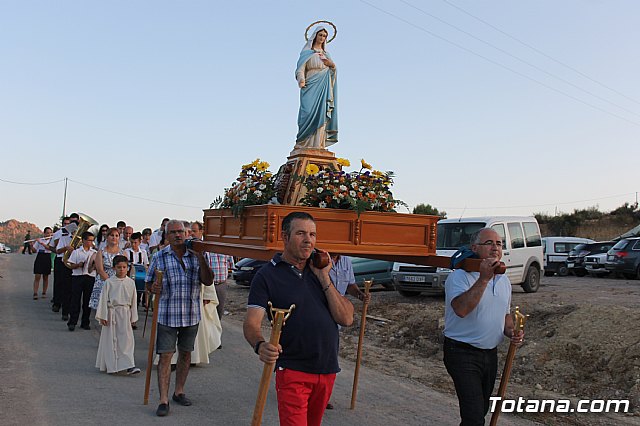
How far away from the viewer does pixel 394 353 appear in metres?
11.2

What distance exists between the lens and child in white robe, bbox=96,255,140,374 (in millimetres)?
8719

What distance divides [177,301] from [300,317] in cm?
313

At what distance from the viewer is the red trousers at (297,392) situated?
3.95m

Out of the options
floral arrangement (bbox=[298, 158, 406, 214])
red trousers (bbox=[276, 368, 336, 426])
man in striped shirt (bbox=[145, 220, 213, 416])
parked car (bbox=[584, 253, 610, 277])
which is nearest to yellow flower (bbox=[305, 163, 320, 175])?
floral arrangement (bbox=[298, 158, 406, 214])

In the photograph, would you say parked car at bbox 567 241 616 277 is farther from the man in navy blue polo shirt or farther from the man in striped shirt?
the man in navy blue polo shirt

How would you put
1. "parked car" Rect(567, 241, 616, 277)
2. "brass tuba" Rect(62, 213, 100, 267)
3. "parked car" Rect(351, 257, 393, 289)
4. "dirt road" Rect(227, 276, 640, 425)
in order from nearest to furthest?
"dirt road" Rect(227, 276, 640, 425) < "brass tuba" Rect(62, 213, 100, 267) < "parked car" Rect(351, 257, 393, 289) < "parked car" Rect(567, 241, 616, 277)

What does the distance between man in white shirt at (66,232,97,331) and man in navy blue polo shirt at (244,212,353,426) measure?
365 inches

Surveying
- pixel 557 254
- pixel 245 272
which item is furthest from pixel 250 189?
pixel 557 254

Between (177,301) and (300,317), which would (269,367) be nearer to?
(300,317)

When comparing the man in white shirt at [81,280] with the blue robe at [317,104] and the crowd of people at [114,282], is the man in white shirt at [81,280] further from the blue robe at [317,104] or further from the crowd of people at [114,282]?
the blue robe at [317,104]

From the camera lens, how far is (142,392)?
303 inches

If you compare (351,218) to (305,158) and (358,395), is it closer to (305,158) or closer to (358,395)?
(305,158)

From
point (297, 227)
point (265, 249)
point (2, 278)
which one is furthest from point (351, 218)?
point (2, 278)

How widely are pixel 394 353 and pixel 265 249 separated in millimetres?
6545
